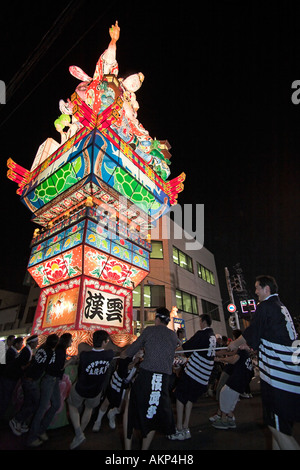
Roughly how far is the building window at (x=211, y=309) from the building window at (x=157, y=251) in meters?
6.90

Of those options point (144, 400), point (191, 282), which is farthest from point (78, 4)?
point (191, 282)

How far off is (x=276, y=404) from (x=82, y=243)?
6066mm

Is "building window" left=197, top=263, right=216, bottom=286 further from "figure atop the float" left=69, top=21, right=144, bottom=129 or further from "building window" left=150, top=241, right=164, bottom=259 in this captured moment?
"figure atop the float" left=69, top=21, right=144, bottom=129

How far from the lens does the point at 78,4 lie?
19.0ft

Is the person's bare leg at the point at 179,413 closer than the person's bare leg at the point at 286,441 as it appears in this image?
No

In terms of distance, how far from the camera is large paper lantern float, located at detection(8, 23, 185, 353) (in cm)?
746

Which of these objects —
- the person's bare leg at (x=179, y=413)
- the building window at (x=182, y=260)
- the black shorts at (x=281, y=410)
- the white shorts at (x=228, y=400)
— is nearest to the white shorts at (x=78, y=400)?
the person's bare leg at (x=179, y=413)

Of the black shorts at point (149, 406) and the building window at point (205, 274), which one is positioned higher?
the building window at point (205, 274)

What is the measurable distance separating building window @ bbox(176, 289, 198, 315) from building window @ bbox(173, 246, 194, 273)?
263cm

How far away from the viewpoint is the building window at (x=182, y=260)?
834 inches

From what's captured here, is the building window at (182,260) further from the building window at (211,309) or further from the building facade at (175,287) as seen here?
the building window at (211,309)

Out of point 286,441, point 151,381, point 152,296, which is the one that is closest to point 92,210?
point 151,381

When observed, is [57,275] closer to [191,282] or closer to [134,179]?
[134,179]

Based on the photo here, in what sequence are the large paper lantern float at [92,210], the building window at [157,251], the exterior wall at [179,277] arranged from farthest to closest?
the building window at [157,251], the exterior wall at [179,277], the large paper lantern float at [92,210]
